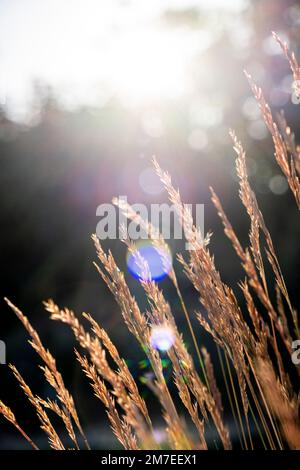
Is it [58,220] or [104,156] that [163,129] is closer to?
[104,156]

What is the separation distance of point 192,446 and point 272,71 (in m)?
8.36

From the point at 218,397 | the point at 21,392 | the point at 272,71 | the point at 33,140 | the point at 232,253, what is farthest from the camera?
the point at 272,71

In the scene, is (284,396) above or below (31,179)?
below

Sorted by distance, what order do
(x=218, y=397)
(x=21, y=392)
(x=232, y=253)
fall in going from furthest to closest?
(x=232, y=253) → (x=21, y=392) → (x=218, y=397)

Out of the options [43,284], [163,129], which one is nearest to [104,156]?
[163,129]

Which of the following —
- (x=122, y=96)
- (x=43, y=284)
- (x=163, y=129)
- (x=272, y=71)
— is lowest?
(x=43, y=284)
